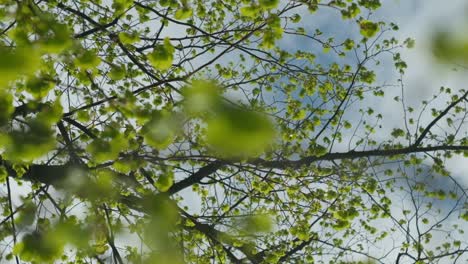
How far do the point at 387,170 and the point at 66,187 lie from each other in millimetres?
5569

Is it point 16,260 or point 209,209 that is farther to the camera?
point 209,209

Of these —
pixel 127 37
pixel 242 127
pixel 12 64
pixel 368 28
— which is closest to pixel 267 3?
pixel 368 28

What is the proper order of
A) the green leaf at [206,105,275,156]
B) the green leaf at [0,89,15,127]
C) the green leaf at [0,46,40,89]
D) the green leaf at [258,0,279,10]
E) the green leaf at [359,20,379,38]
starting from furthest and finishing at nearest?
1. the green leaf at [359,20,379,38]
2. the green leaf at [258,0,279,10]
3. the green leaf at [0,89,15,127]
4. the green leaf at [0,46,40,89]
5. the green leaf at [206,105,275,156]

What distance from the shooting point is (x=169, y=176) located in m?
3.08

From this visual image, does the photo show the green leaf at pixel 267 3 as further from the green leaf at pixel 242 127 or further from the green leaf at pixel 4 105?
the green leaf at pixel 242 127

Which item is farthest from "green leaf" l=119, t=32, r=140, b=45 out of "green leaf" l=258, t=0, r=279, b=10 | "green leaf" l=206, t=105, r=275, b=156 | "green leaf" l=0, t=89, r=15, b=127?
"green leaf" l=206, t=105, r=275, b=156

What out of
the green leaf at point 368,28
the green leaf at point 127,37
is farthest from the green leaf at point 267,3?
the green leaf at point 127,37

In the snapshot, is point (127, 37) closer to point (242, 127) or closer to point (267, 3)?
point (267, 3)

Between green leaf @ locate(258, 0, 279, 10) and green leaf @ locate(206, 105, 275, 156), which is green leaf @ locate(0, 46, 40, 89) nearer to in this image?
green leaf @ locate(206, 105, 275, 156)

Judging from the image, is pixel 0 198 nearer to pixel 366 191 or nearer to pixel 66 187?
pixel 66 187

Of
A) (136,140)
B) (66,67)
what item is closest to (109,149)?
(136,140)

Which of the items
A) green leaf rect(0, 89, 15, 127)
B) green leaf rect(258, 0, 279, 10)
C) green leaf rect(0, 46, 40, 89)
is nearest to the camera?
green leaf rect(0, 46, 40, 89)

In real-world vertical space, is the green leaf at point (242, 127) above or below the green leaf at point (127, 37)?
below

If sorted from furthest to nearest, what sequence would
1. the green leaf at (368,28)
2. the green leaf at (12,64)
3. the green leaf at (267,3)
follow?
the green leaf at (368,28) → the green leaf at (267,3) → the green leaf at (12,64)
